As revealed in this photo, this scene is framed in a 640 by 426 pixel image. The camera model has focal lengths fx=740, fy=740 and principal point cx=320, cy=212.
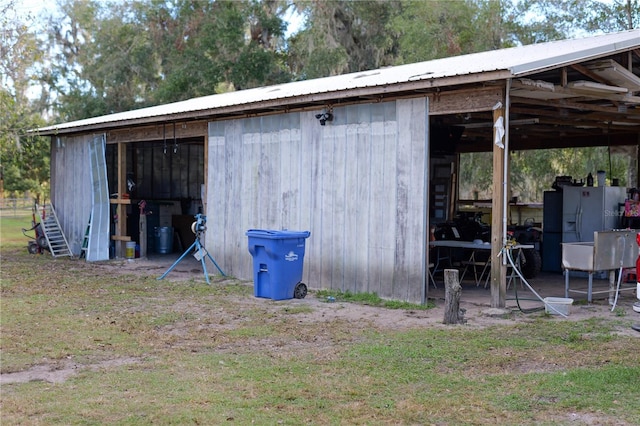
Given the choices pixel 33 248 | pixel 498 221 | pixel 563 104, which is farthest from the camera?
pixel 33 248

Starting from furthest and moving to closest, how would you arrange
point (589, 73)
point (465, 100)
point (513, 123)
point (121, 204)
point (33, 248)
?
point (33, 248), point (121, 204), point (513, 123), point (589, 73), point (465, 100)

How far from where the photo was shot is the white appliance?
1281 centimetres

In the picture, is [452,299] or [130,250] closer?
[452,299]

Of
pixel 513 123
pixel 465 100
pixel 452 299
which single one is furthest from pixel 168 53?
pixel 452 299

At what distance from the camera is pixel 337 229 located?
1115 centimetres

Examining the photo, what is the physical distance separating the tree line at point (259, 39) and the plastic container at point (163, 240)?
4.99 m

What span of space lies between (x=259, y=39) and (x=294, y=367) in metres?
23.9

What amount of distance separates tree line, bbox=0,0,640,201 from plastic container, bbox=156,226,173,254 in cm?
499

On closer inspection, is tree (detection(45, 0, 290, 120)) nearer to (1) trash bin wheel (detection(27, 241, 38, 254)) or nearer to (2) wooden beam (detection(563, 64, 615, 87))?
(1) trash bin wheel (detection(27, 241, 38, 254))

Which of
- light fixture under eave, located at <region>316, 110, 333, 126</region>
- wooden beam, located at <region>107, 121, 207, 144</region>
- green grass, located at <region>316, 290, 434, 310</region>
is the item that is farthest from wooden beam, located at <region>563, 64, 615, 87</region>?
wooden beam, located at <region>107, 121, 207, 144</region>

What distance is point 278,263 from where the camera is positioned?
10.4m

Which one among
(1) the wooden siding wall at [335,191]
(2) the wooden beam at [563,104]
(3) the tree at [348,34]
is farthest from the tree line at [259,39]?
(2) the wooden beam at [563,104]

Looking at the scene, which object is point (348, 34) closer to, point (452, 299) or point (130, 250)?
point (130, 250)

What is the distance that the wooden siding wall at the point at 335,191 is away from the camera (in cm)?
1011
